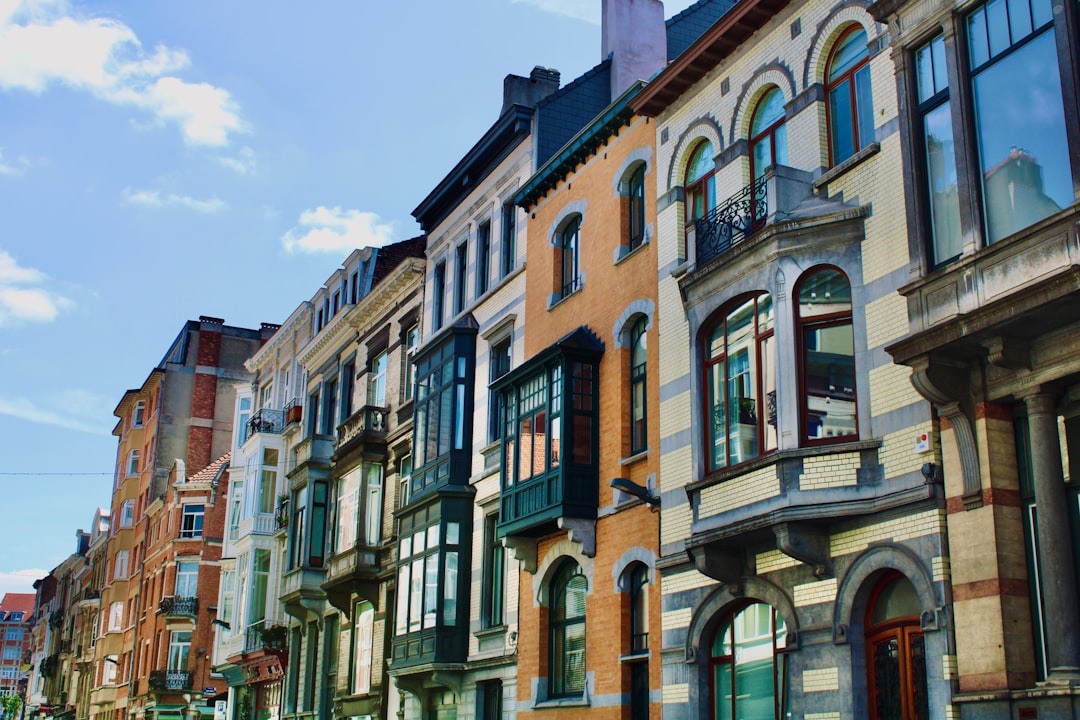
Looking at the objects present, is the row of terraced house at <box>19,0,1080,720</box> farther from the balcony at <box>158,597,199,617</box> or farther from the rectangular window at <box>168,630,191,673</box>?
the rectangular window at <box>168,630,191,673</box>

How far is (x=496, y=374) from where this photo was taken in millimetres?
28344

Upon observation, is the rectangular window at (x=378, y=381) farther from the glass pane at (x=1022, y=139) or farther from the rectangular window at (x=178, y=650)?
the glass pane at (x=1022, y=139)

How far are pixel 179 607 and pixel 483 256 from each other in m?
30.5

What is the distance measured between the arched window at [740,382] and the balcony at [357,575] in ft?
51.6

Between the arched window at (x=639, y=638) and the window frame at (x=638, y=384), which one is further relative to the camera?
the window frame at (x=638, y=384)

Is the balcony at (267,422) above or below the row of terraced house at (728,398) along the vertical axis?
above

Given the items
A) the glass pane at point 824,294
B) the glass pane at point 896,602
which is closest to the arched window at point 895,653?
the glass pane at point 896,602

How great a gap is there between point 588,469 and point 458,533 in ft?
18.6

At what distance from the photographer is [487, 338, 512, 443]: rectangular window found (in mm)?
→ 27656

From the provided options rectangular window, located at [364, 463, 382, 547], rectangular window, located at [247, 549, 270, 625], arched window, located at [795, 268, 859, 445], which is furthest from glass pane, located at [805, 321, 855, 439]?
rectangular window, located at [247, 549, 270, 625]

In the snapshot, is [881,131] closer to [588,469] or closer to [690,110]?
[690,110]

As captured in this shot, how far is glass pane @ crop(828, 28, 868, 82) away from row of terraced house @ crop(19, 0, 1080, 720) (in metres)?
0.05

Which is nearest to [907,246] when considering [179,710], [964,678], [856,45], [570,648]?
[856,45]

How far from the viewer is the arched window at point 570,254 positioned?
25.7m
